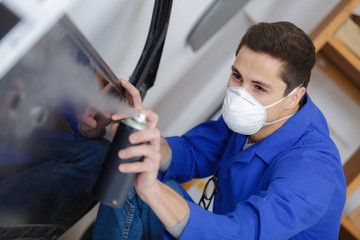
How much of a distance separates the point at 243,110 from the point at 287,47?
21 cm

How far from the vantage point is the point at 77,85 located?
542mm

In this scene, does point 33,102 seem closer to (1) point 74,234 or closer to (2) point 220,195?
(2) point 220,195

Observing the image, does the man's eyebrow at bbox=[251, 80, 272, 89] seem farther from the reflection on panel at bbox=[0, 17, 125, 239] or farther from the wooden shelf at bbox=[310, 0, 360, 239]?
the wooden shelf at bbox=[310, 0, 360, 239]

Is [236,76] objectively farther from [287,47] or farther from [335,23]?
[335,23]

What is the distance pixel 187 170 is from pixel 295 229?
45 centimetres

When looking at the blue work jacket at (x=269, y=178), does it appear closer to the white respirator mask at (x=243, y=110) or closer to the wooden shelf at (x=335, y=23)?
the white respirator mask at (x=243, y=110)

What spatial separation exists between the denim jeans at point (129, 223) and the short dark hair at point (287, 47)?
1.71 ft

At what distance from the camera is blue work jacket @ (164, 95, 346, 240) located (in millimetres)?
728

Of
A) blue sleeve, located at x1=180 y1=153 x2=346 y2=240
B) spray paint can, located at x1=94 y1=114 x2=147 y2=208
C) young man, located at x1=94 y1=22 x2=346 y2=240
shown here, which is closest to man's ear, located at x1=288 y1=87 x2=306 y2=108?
young man, located at x1=94 y1=22 x2=346 y2=240

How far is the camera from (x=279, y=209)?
0.76 m

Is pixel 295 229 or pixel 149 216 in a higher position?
pixel 295 229

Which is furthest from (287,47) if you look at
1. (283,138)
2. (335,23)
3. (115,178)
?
(115,178)

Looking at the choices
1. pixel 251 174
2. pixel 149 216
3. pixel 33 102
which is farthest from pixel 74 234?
pixel 33 102

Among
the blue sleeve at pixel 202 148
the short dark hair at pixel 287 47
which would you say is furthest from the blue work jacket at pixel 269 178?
the short dark hair at pixel 287 47
